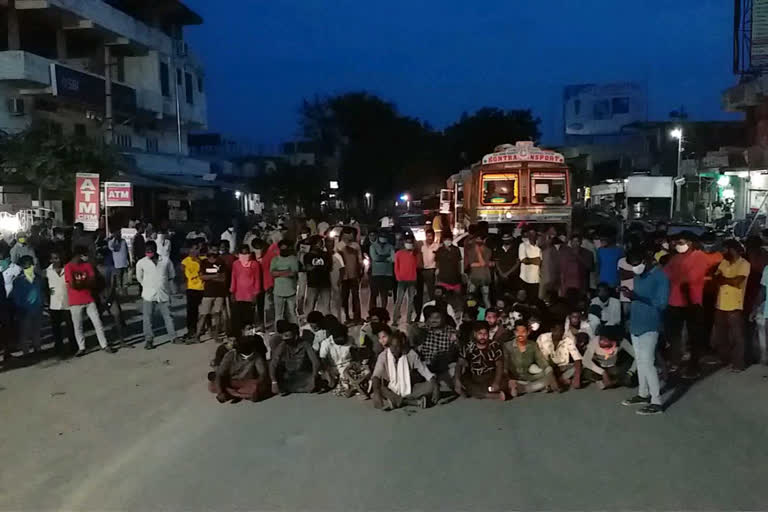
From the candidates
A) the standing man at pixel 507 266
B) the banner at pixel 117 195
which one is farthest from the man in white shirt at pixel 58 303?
the standing man at pixel 507 266

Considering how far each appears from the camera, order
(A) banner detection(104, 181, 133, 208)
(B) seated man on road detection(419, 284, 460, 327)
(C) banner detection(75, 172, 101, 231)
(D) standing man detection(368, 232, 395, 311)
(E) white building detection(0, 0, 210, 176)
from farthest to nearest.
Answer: (E) white building detection(0, 0, 210, 176)
(A) banner detection(104, 181, 133, 208)
(C) banner detection(75, 172, 101, 231)
(D) standing man detection(368, 232, 395, 311)
(B) seated man on road detection(419, 284, 460, 327)

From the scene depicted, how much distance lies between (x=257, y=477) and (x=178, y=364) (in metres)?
4.84

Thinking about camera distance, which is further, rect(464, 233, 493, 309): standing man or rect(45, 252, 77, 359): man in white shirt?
rect(464, 233, 493, 309): standing man

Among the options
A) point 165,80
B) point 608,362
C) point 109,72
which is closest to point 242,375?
point 608,362

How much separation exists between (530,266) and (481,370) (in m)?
4.26

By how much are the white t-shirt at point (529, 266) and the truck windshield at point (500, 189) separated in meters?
6.43

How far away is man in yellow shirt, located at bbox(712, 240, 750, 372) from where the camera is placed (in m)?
9.42

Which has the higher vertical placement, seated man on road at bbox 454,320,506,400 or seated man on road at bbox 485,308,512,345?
seated man on road at bbox 485,308,512,345

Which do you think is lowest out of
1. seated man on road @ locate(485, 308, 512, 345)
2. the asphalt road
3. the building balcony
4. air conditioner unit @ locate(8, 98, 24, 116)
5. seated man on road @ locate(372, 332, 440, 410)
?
the asphalt road

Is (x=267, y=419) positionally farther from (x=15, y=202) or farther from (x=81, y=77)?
(x=81, y=77)

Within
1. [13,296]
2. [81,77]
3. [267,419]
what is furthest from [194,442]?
[81,77]

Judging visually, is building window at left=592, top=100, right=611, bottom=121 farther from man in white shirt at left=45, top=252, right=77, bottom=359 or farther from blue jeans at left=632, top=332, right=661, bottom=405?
blue jeans at left=632, top=332, right=661, bottom=405

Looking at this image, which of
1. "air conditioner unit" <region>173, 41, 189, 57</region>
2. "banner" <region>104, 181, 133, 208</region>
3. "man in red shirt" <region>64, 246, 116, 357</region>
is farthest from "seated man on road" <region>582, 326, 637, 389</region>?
"air conditioner unit" <region>173, 41, 189, 57</region>

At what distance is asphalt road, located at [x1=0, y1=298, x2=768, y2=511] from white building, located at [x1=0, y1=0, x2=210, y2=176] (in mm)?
18532
